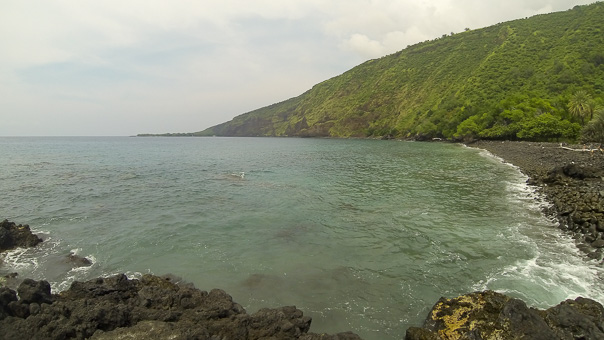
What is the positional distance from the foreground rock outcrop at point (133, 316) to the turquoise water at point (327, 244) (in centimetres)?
204

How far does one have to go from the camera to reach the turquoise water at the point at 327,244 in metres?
11.9

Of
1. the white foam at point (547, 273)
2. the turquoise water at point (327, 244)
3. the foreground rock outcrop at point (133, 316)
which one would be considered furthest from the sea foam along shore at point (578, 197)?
the foreground rock outcrop at point (133, 316)

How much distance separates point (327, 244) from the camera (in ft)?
55.9

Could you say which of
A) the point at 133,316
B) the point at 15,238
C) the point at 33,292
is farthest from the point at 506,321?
the point at 15,238

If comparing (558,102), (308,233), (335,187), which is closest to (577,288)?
(308,233)

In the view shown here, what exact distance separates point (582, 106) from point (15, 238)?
9590 cm

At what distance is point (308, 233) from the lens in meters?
18.8

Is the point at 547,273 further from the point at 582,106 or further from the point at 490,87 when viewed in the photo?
the point at 490,87

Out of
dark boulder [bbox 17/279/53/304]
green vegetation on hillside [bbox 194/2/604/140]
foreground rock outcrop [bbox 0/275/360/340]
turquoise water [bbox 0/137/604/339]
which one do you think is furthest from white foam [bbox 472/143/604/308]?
green vegetation on hillside [bbox 194/2/604/140]

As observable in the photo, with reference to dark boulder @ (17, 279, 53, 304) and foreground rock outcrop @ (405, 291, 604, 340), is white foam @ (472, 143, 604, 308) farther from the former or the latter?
dark boulder @ (17, 279, 53, 304)

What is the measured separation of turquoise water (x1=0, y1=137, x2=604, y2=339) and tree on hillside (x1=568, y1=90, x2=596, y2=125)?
55720mm

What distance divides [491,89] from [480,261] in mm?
114381

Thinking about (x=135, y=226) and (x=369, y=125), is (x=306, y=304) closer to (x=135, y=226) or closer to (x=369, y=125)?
(x=135, y=226)

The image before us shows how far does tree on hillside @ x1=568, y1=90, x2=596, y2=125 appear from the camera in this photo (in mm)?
68375
